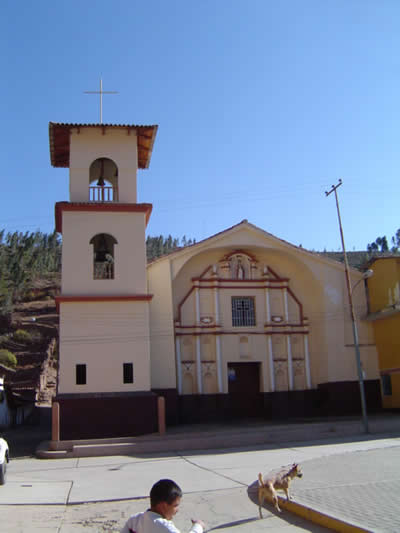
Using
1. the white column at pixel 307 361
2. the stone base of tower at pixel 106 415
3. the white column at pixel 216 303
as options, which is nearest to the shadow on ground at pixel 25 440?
the stone base of tower at pixel 106 415

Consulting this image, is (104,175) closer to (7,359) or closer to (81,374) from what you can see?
(81,374)

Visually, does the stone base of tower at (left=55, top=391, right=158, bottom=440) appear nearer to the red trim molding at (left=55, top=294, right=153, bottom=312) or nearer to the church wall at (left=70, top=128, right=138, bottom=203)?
the red trim molding at (left=55, top=294, right=153, bottom=312)

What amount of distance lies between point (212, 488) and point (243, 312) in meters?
16.9

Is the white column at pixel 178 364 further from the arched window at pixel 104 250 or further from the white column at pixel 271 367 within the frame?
the arched window at pixel 104 250

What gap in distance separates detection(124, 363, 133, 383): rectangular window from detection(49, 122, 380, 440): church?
5 cm

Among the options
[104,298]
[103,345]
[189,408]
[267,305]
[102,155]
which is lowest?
[189,408]

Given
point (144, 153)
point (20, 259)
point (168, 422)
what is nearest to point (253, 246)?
point (144, 153)

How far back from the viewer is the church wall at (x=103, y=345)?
22.1m

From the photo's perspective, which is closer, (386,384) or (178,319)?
(178,319)

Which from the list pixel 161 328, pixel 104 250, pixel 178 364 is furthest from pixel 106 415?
Answer: pixel 104 250

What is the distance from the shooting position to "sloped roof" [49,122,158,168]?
80.7 feet

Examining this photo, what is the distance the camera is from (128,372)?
22500mm

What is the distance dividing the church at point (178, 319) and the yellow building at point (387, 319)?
1.57 ft

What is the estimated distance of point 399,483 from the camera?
10234 mm
